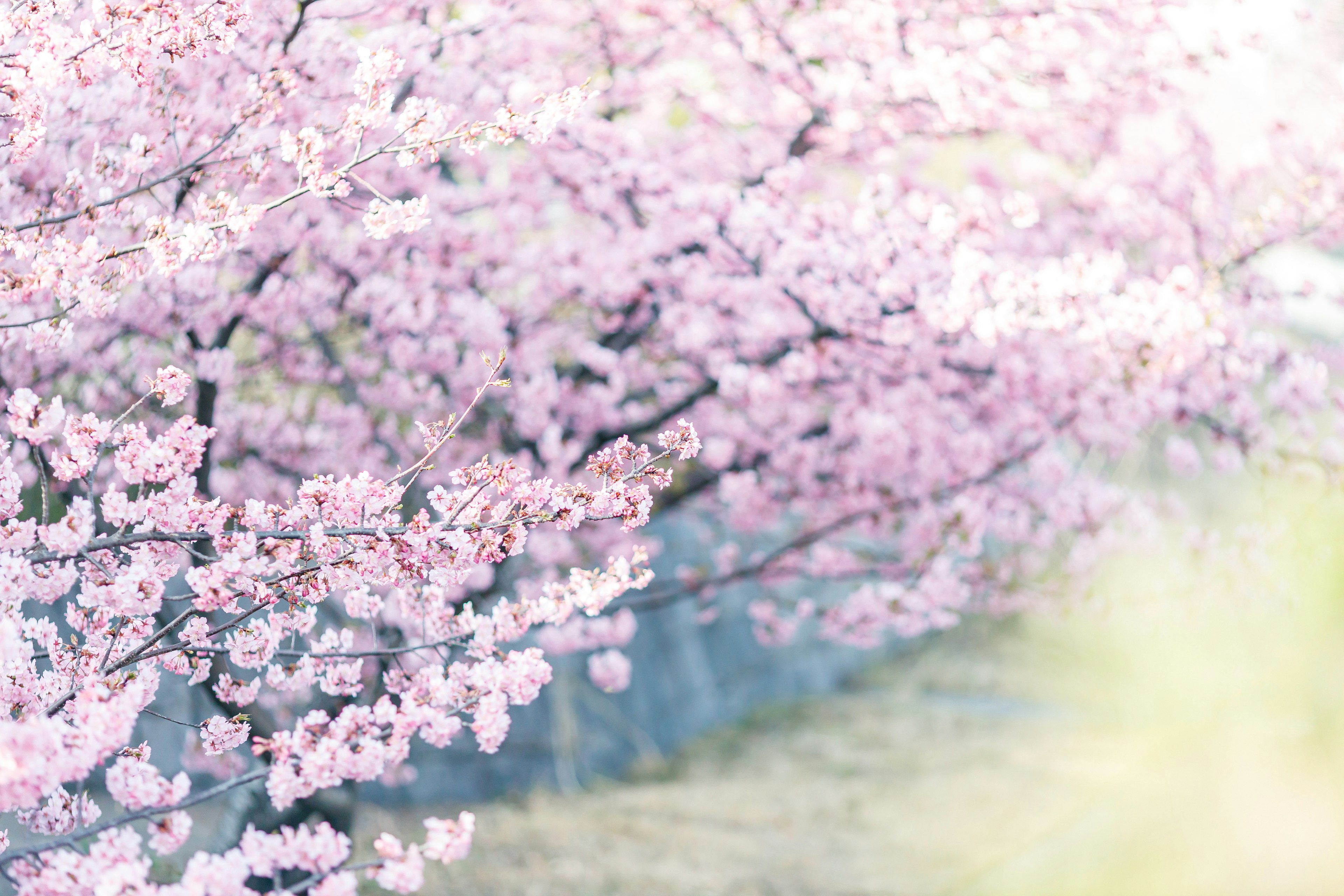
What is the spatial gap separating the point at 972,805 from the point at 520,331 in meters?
4.16

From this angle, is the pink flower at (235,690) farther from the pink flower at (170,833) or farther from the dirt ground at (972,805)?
the dirt ground at (972,805)

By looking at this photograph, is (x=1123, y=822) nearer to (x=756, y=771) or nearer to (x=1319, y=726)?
(x=1319, y=726)

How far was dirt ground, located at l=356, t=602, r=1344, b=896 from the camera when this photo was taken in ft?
13.3

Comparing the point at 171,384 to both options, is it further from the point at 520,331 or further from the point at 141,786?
the point at 520,331

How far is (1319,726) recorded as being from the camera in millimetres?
3953

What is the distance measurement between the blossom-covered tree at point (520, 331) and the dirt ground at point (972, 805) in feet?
3.73

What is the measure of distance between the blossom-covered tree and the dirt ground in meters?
1.14

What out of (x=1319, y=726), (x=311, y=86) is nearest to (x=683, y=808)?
(x=1319, y=726)

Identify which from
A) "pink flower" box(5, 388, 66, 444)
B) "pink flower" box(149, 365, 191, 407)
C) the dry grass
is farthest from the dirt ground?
"pink flower" box(5, 388, 66, 444)

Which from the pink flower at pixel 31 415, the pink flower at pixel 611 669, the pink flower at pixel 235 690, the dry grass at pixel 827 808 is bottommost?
the dry grass at pixel 827 808

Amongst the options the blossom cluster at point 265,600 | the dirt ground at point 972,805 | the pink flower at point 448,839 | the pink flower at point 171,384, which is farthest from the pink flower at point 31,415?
the dirt ground at point 972,805

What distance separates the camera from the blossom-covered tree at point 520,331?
217 cm

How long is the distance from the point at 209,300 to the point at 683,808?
14.1ft

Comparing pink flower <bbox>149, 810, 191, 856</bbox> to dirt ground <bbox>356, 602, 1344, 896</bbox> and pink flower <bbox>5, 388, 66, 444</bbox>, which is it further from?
dirt ground <bbox>356, 602, 1344, 896</bbox>
